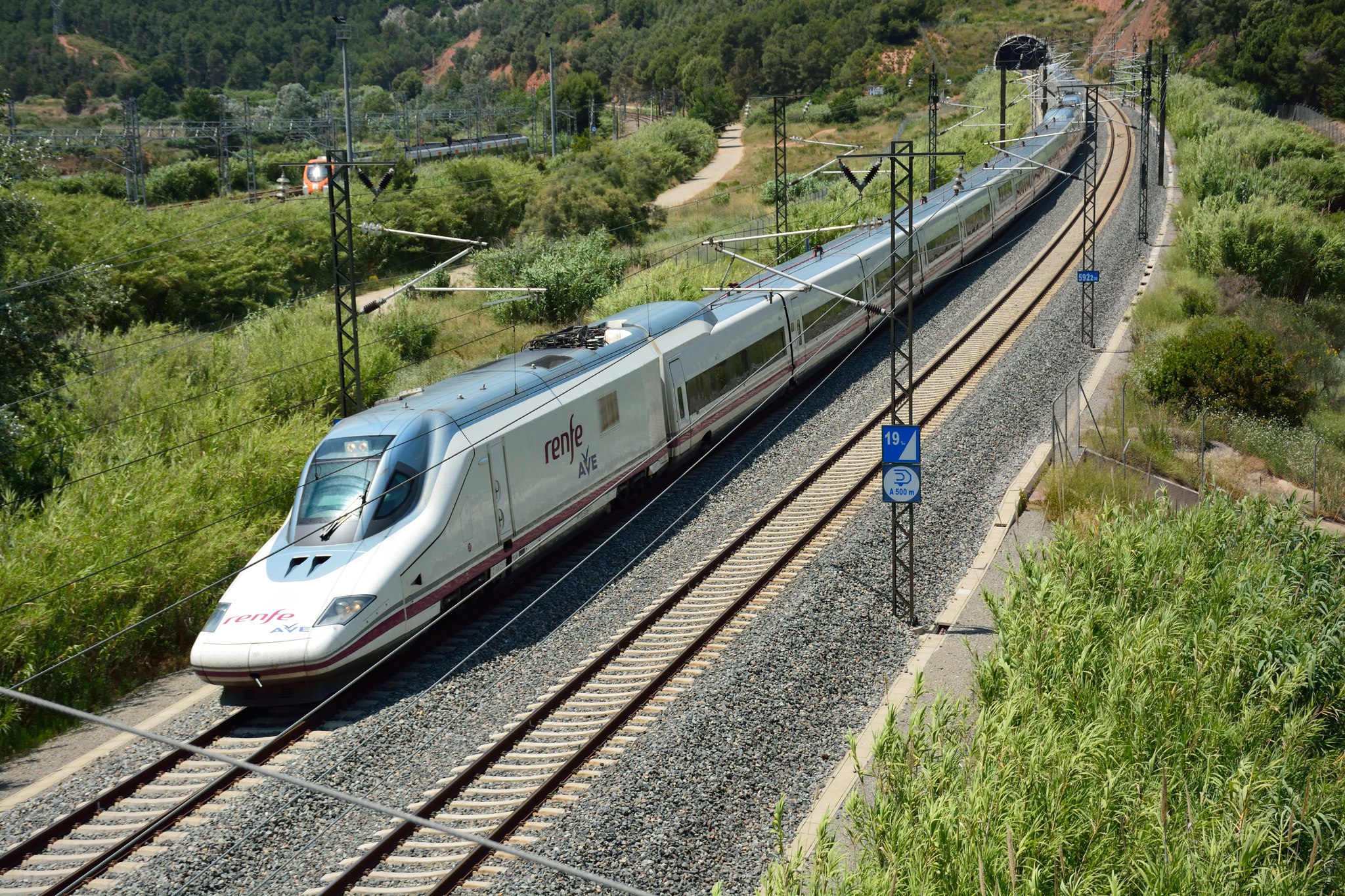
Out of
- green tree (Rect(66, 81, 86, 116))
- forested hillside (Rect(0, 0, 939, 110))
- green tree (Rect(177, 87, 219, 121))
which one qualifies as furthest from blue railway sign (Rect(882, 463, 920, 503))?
green tree (Rect(66, 81, 86, 116))

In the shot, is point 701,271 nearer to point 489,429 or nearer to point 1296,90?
point 489,429

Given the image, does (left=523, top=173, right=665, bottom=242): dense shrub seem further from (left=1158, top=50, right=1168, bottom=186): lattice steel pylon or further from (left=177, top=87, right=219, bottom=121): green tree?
(left=177, top=87, right=219, bottom=121): green tree

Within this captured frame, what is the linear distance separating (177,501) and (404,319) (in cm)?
1986

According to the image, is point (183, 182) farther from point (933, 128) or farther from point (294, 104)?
point (294, 104)

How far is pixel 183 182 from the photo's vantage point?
75.7 meters

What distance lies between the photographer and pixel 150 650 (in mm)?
15609

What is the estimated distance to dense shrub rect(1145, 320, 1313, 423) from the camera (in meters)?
26.5

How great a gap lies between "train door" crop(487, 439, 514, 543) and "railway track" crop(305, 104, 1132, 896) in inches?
86.1

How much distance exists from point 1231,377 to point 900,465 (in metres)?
14.0

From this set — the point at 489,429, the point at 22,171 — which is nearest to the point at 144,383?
the point at 22,171

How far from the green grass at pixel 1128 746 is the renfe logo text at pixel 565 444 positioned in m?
6.61

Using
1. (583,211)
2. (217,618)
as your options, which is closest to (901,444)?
(217,618)

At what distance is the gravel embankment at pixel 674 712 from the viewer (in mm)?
10312

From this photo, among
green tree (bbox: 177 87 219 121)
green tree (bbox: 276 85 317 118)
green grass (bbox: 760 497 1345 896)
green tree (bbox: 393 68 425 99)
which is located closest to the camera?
green grass (bbox: 760 497 1345 896)
